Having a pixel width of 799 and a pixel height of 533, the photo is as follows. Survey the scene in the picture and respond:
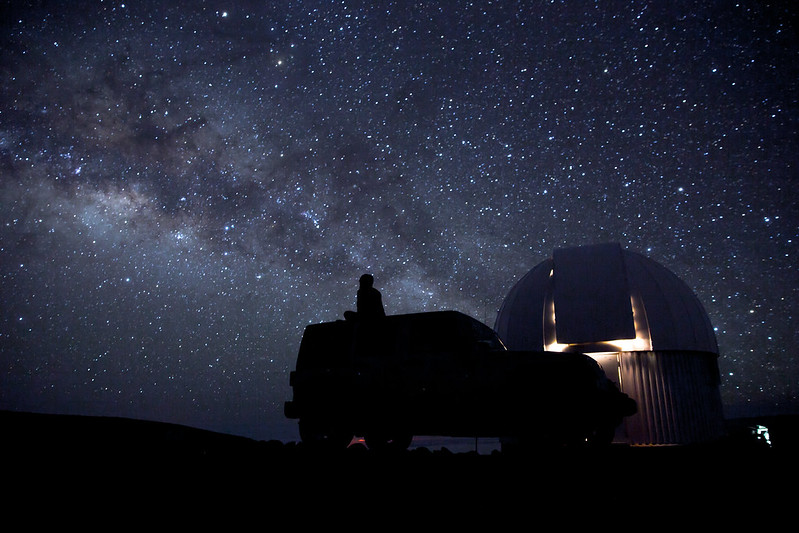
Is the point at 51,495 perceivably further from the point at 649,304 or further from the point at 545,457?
the point at 649,304

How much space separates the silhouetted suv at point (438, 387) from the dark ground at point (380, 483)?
56.6 inches

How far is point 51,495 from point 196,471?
3.06ft

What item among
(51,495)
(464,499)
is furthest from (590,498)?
(51,495)

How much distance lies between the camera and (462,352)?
6023 mm

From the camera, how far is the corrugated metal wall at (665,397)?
13133mm

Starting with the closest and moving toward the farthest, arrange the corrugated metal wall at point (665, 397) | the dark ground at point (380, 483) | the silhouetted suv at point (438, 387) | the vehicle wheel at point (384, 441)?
the dark ground at point (380, 483)
the silhouetted suv at point (438, 387)
the vehicle wheel at point (384, 441)
the corrugated metal wall at point (665, 397)

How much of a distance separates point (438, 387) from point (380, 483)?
303cm

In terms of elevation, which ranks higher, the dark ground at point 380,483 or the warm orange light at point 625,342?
the warm orange light at point 625,342

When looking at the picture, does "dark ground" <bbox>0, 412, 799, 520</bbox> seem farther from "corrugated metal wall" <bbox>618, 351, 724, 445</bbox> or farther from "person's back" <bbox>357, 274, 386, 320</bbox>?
"corrugated metal wall" <bbox>618, 351, 724, 445</bbox>

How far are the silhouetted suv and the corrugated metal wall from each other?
8.24m

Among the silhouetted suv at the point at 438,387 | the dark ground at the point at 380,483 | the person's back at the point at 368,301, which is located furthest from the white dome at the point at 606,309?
the dark ground at the point at 380,483

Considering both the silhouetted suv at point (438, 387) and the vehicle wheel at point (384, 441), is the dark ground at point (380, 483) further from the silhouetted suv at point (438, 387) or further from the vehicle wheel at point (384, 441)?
the vehicle wheel at point (384, 441)

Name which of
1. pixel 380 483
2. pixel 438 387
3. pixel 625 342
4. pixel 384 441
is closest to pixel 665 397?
pixel 625 342

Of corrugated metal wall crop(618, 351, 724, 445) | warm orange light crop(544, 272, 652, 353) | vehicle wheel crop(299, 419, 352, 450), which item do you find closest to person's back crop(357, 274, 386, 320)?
vehicle wheel crop(299, 419, 352, 450)
